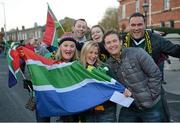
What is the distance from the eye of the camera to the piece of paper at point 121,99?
4.77m

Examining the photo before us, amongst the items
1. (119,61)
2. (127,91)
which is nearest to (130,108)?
(127,91)

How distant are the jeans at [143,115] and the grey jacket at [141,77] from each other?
0.08m

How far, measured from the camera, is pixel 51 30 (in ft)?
29.2

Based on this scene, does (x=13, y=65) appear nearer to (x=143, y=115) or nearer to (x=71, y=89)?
(x=71, y=89)

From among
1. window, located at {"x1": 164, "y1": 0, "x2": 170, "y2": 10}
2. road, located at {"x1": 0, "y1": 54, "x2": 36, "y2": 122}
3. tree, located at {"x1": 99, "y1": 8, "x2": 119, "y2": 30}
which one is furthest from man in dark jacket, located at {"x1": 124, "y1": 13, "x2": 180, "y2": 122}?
tree, located at {"x1": 99, "y1": 8, "x2": 119, "y2": 30}

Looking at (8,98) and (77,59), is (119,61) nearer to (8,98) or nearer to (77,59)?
(77,59)

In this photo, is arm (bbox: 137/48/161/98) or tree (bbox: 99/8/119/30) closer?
arm (bbox: 137/48/161/98)

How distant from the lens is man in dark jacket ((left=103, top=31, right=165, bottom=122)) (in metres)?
4.71

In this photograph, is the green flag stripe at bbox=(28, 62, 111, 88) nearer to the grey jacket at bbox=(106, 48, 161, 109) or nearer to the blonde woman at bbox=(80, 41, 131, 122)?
the blonde woman at bbox=(80, 41, 131, 122)

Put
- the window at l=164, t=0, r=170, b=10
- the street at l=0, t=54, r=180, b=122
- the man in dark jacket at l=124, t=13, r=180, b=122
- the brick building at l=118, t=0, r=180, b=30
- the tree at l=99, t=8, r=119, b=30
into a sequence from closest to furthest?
the man in dark jacket at l=124, t=13, r=180, b=122 < the street at l=0, t=54, r=180, b=122 < the brick building at l=118, t=0, r=180, b=30 < the window at l=164, t=0, r=170, b=10 < the tree at l=99, t=8, r=119, b=30

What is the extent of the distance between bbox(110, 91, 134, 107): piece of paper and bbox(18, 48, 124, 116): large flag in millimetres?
44

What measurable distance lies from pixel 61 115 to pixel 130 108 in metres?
0.82

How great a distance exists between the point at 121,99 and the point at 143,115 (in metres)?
0.32

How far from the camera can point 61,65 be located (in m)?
5.07
